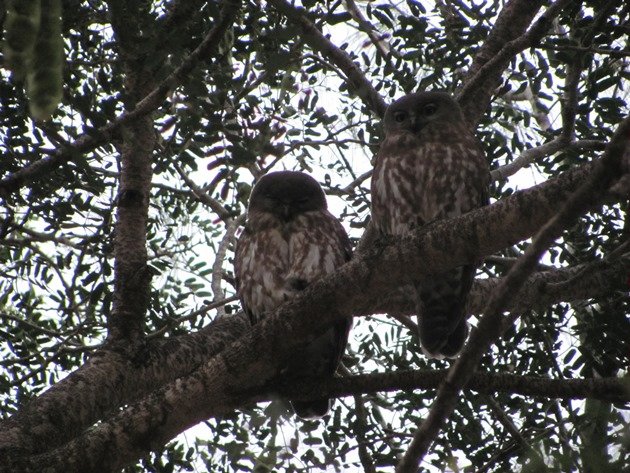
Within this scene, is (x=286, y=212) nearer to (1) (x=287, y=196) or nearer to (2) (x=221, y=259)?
(1) (x=287, y=196)

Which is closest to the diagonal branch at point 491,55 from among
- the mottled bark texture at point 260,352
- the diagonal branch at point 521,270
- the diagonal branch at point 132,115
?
the mottled bark texture at point 260,352

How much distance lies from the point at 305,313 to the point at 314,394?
2.03 feet

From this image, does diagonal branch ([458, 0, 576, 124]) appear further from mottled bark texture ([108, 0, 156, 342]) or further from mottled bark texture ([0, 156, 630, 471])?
mottled bark texture ([108, 0, 156, 342])

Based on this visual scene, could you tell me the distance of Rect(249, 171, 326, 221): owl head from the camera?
5.22 meters

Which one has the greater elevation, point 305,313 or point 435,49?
point 435,49

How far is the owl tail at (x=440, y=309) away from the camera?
4.73 meters

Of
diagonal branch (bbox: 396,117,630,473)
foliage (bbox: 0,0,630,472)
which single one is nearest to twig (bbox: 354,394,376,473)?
foliage (bbox: 0,0,630,472)

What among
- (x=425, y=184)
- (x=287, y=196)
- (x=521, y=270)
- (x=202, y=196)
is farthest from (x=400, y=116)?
(x=521, y=270)

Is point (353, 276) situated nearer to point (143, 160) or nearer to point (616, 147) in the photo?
point (616, 147)

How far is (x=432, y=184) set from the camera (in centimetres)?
490

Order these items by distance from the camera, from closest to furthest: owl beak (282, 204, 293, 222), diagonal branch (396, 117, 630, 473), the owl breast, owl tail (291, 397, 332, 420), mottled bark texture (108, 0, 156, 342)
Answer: diagonal branch (396, 117, 630, 473) < mottled bark texture (108, 0, 156, 342) < owl tail (291, 397, 332, 420) < the owl breast < owl beak (282, 204, 293, 222)

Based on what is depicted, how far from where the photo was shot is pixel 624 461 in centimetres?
115

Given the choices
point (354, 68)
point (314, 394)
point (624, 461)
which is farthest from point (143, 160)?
point (624, 461)

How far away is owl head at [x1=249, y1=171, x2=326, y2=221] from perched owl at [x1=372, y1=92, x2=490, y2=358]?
17.2 inches
